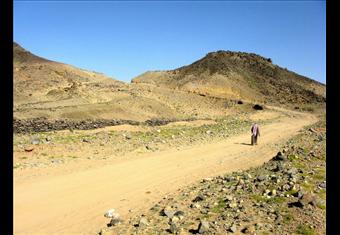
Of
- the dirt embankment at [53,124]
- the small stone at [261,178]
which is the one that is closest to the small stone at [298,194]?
the small stone at [261,178]

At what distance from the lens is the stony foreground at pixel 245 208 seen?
8.02m

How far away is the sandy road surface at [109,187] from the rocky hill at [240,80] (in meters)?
47.4

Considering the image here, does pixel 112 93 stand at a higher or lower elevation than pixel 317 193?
higher

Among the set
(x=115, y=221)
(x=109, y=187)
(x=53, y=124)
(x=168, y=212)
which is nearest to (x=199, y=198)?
(x=168, y=212)

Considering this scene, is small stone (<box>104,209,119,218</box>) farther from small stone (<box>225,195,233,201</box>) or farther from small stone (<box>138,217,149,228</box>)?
small stone (<box>225,195,233,201</box>)

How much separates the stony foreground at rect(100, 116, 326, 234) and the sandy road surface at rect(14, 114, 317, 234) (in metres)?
0.93

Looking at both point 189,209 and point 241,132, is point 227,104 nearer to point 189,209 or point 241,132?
point 241,132

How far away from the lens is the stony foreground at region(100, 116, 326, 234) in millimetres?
8016

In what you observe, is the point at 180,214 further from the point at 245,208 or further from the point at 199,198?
the point at 245,208

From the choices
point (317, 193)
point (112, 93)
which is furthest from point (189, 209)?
point (112, 93)

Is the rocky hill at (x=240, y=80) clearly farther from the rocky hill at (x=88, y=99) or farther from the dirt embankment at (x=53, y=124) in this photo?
the dirt embankment at (x=53, y=124)

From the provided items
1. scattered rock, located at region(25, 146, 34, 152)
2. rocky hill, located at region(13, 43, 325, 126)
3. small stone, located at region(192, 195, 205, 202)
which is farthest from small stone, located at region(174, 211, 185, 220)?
rocky hill, located at region(13, 43, 325, 126)

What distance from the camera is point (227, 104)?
2045 inches

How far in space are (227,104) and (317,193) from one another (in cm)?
4256
